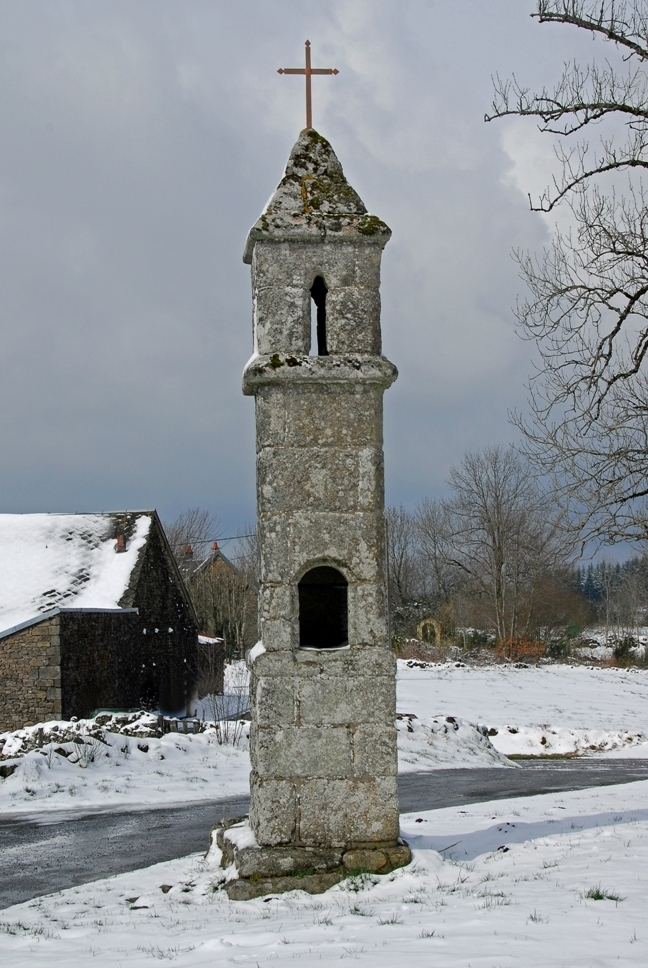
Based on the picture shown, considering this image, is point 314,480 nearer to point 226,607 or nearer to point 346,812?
point 346,812

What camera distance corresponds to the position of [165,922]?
5883 mm

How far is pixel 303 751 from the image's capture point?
6629 millimetres

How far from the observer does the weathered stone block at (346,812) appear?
6.58m

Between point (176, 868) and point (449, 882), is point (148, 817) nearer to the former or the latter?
point (176, 868)

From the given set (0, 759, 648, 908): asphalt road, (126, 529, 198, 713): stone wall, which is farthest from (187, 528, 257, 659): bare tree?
(0, 759, 648, 908): asphalt road

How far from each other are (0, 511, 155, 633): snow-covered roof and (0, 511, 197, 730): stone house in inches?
1.1

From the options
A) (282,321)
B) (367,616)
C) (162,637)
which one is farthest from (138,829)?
(162,637)

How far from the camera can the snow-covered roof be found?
22938 millimetres

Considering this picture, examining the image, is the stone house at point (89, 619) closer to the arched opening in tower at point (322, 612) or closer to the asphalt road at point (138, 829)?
the asphalt road at point (138, 829)

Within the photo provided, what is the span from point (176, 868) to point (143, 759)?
23.5ft

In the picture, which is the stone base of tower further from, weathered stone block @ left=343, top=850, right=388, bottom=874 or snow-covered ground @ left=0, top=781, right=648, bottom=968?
snow-covered ground @ left=0, top=781, right=648, bottom=968

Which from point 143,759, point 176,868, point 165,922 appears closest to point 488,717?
point 143,759

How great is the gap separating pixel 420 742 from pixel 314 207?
40.9 feet

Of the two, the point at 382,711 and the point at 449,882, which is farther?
the point at 382,711
